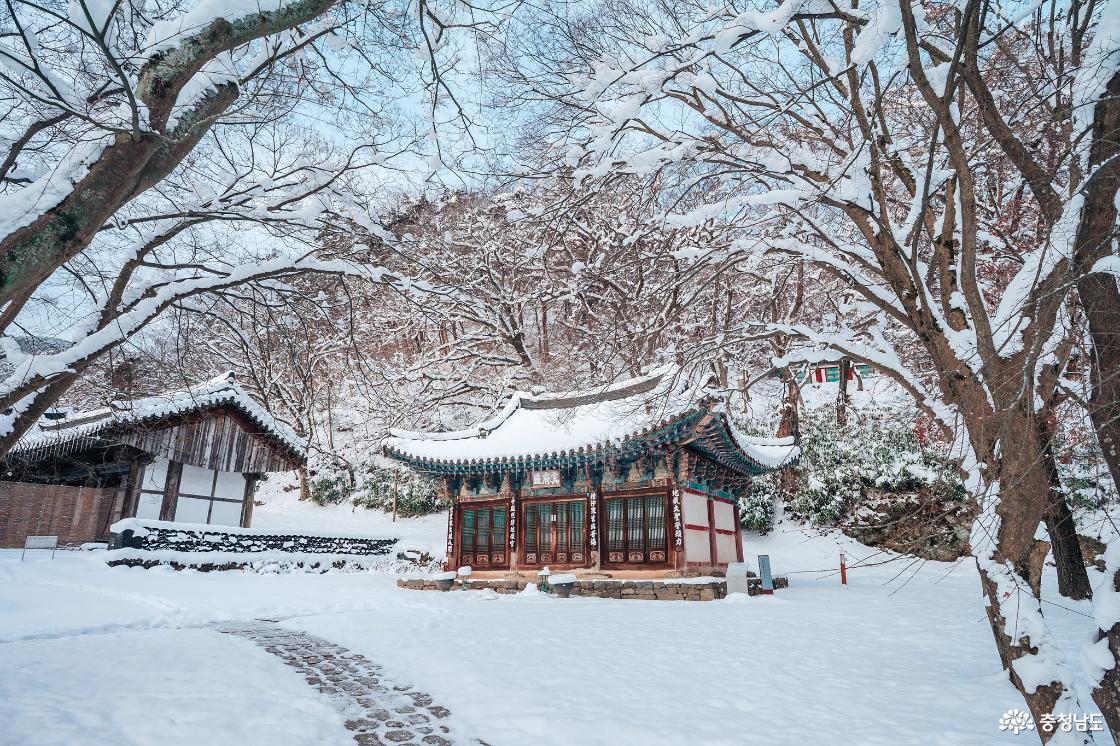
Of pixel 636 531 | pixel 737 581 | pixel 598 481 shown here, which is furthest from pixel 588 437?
pixel 737 581

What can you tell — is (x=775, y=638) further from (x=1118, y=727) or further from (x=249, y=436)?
(x=249, y=436)

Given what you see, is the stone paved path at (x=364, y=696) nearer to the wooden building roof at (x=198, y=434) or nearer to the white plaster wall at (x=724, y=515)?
the wooden building roof at (x=198, y=434)

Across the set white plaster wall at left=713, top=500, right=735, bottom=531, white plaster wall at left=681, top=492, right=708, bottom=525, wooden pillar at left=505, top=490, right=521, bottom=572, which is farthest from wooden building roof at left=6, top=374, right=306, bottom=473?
white plaster wall at left=713, top=500, right=735, bottom=531

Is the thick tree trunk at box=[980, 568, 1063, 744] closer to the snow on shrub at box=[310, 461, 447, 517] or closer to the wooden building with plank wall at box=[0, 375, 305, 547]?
the wooden building with plank wall at box=[0, 375, 305, 547]

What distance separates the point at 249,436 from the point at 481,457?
8119 mm

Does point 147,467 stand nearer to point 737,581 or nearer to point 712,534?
point 712,534

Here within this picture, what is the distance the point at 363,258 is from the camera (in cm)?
620

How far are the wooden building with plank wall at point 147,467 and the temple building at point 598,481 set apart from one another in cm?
501

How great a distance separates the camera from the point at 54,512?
1572 cm

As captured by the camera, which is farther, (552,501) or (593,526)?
(552,501)

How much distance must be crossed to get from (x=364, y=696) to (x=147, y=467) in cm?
1415

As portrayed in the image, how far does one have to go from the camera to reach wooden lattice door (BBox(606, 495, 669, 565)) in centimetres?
1340

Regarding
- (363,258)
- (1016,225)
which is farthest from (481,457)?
(1016,225)

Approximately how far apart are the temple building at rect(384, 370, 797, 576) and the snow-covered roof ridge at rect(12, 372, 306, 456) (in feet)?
14.3
